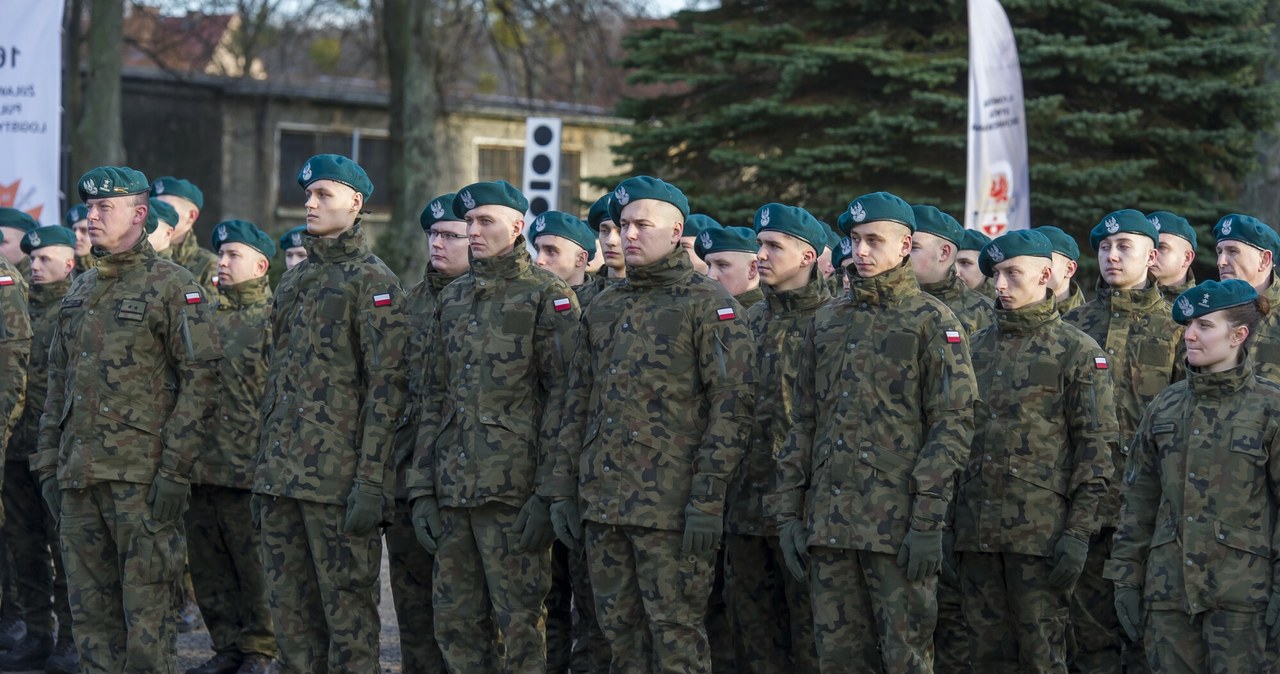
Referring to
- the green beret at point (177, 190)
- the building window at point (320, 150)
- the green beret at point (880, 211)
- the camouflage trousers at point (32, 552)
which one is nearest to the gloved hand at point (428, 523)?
the green beret at point (880, 211)

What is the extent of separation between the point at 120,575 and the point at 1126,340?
4.57 metres

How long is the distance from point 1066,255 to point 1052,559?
59.6 inches

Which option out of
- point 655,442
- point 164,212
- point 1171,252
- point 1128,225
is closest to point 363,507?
point 655,442

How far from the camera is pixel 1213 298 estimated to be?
5.61m

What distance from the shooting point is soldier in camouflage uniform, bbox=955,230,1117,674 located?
6.39 m

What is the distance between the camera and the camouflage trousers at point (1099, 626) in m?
6.95

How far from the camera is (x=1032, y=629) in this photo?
6.41 meters

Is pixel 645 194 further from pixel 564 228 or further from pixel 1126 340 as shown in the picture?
pixel 1126 340

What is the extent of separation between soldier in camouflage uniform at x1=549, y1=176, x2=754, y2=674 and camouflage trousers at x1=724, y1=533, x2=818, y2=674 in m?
0.74

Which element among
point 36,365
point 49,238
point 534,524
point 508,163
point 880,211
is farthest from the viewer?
point 508,163

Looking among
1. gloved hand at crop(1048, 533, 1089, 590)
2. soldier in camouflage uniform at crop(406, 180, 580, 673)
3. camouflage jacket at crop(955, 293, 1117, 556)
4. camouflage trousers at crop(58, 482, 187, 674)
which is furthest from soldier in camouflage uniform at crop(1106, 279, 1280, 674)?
camouflage trousers at crop(58, 482, 187, 674)

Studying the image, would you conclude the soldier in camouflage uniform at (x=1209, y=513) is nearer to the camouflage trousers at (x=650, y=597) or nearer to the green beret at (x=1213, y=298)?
the green beret at (x=1213, y=298)

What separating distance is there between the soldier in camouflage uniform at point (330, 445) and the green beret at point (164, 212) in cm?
257

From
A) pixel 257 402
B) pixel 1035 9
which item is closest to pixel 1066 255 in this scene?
pixel 257 402
